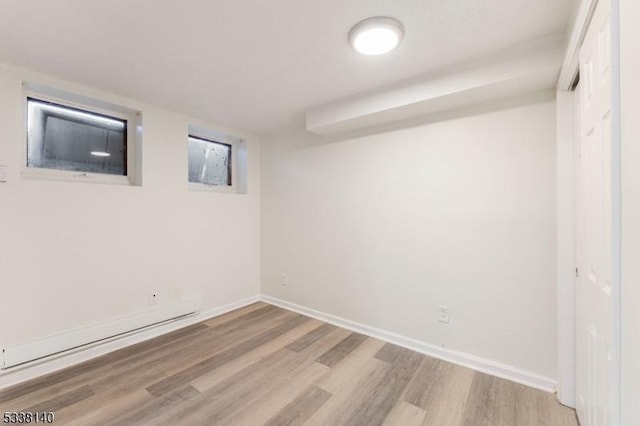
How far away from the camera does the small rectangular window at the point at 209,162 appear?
3121mm

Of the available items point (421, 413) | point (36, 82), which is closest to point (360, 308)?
point (421, 413)

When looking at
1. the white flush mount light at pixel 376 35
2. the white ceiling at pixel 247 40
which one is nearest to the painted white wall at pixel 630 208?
the white ceiling at pixel 247 40

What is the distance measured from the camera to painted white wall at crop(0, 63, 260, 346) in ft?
6.20

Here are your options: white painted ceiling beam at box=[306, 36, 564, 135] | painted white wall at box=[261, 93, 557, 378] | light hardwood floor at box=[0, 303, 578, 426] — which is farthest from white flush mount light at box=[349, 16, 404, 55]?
light hardwood floor at box=[0, 303, 578, 426]

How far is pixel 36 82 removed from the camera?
197 centimetres

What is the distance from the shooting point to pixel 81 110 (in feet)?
7.60

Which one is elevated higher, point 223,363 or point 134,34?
point 134,34

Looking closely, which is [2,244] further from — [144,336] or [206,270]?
[206,270]

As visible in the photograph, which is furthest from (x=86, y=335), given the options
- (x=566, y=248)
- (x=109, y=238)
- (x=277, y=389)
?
(x=566, y=248)

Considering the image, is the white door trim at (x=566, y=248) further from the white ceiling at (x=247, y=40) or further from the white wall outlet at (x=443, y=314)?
the white wall outlet at (x=443, y=314)

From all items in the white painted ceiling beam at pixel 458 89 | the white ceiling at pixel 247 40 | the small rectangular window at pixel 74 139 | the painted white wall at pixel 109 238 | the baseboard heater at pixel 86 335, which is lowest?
the baseboard heater at pixel 86 335

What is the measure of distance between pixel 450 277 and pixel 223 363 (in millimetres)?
1937

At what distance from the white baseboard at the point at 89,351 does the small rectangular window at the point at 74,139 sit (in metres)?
1.44

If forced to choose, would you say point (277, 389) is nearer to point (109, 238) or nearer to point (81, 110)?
point (109, 238)
